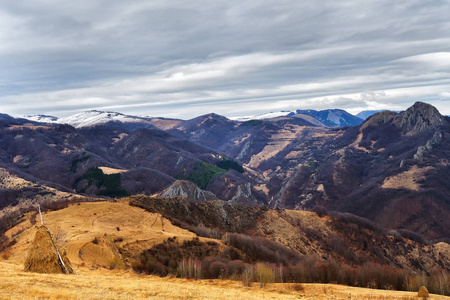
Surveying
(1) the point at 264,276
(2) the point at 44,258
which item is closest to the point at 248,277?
(1) the point at 264,276

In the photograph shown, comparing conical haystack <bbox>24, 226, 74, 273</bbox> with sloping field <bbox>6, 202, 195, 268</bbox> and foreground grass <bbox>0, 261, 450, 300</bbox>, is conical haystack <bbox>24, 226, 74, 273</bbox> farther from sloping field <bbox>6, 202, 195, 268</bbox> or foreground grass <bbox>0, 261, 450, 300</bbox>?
sloping field <bbox>6, 202, 195, 268</bbox>

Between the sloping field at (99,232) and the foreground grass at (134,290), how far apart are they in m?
5.68

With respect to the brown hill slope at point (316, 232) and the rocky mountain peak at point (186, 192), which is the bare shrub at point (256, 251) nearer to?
the brown hill slope at point (316, 232)

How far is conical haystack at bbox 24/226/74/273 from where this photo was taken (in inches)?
1142

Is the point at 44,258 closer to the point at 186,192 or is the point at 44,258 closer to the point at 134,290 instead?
the point at 134,290

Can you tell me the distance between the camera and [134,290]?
80.4 feet

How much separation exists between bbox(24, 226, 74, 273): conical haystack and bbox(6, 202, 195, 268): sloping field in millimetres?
4959

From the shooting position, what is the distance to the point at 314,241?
282ft

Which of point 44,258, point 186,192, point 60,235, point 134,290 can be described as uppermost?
point 44,258

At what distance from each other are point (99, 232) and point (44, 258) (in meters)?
16.1

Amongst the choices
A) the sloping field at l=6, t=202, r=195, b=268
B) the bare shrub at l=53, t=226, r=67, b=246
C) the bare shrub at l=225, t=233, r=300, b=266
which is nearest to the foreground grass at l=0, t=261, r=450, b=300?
the sloping field at l=6, t=202, r=195, b=268

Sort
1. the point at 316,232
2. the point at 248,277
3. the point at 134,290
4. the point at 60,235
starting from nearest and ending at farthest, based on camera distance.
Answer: the point at 134,290
the point at 248,277
the point at 60,235
the point at 316,232

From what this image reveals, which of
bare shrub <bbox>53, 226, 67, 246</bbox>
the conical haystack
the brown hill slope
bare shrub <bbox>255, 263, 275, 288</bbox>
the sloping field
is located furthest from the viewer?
the brown hill slope

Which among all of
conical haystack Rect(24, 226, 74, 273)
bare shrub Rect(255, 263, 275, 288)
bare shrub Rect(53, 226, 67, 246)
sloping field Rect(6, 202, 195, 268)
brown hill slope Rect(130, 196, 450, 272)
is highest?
conical haystack Rect(24, 226, 74, 273)
